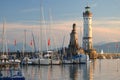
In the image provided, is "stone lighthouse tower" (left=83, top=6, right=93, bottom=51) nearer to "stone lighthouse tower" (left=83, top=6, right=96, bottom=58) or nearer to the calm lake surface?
"stone lighthouse tower" (left=83, top=6, right=96, bottom=58)

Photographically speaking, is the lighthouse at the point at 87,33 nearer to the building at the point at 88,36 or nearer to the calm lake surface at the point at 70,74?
the building at the point at 88,36

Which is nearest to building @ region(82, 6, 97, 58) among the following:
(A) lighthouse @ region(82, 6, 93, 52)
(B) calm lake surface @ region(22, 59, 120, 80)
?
(A) lighthouse @ region(82, 6, 93, 52)

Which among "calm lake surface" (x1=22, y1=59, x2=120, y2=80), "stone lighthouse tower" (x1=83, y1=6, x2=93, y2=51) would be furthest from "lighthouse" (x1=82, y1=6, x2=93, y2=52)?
"calm lake surface" (x1=22, y1=59, x2=120, y2=80)

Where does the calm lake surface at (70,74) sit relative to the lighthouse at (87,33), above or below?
below

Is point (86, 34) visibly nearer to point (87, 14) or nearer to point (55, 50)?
point (87, 14)

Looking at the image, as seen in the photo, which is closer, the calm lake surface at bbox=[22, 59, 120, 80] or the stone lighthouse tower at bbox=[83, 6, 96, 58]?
the calm lake surface at bbox=[22, 59, 120, 80]

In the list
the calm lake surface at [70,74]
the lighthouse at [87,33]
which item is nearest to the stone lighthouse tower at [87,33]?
the lighthouse at [87,33]

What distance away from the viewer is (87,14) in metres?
158

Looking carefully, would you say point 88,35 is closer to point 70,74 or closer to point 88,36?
point 88,36

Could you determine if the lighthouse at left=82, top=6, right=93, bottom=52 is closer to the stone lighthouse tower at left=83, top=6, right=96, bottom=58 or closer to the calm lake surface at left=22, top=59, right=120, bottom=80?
the stone lighthouse tower at left=83, top=6, right=96, bottom=58

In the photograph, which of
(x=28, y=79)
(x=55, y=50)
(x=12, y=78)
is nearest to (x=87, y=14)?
(x=55, y=50)

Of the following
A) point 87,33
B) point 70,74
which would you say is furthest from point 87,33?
point 70,74

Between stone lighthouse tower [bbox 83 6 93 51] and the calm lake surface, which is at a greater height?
stone lighthouse tower [bbox 83 6 93 51]

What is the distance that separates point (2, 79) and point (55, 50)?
2658 inches
